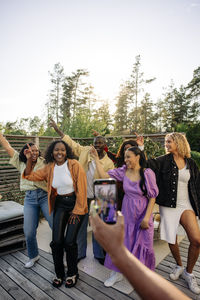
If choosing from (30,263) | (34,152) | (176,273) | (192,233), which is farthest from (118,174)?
(30,263)

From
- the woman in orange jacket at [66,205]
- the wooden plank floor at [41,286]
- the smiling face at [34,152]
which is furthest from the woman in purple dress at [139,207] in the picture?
the smiling face at [34,152]

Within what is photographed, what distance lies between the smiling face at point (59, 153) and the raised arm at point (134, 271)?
70.7 inches

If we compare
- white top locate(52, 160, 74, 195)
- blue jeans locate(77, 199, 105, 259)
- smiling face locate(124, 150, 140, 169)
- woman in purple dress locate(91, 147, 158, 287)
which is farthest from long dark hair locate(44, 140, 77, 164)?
blue jeans locate(77, 199, 105, 259)

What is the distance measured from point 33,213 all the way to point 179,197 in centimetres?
198

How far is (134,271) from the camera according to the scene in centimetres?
57

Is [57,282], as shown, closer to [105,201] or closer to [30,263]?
[30,263]

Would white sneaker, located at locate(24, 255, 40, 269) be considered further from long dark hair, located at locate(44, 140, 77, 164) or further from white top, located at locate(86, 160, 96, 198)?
long dark hair, located at locate(44, 140, 77, 164)

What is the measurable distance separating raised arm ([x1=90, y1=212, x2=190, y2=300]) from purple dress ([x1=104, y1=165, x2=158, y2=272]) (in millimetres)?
1695

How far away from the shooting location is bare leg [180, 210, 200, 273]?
2.37 meters

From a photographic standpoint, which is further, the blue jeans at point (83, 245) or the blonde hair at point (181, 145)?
the blue jeans at point (83, 245)

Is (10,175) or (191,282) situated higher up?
(10,175)

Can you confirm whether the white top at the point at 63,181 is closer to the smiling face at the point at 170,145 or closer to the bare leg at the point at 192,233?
the smiling face at the point at 170,145

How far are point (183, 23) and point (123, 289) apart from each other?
255 inches

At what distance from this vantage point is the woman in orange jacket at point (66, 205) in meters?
2.38
